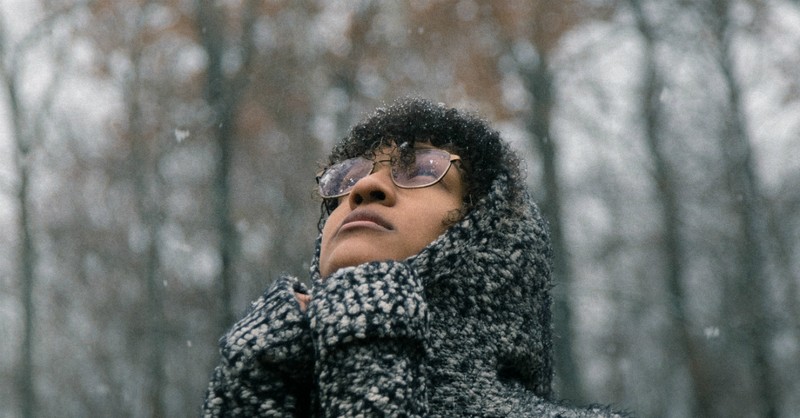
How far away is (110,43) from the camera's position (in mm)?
12766

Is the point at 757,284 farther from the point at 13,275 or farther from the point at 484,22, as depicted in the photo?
the point at 13,275

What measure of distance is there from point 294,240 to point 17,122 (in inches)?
192

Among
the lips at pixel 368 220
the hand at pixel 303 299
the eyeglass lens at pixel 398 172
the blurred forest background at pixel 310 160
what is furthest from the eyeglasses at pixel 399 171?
the blurred forest background at pixel 310 160

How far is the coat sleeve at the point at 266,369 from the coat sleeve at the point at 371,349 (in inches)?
2.5

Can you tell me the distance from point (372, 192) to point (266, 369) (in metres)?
0.49

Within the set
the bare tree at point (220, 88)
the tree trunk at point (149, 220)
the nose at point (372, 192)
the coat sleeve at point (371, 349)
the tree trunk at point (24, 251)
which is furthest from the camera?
the tree trunk at point (24, 251)

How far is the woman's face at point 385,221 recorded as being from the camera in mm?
2154

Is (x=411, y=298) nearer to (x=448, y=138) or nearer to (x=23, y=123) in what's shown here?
(x=448, y=138)

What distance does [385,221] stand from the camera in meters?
2.18

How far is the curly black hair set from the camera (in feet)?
7.55

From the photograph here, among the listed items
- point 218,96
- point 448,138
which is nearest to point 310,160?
point 218,96

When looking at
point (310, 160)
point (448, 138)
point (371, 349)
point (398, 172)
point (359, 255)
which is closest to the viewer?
point (371, 349)

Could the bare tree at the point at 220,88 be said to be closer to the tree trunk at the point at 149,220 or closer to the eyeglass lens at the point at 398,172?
the tree trunk at the point at 149,220

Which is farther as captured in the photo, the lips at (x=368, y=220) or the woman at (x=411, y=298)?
the lips at (x=368, y=220)
